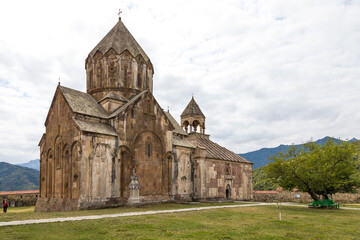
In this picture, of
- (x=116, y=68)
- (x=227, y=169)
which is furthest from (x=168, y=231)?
(x=227, y=169)

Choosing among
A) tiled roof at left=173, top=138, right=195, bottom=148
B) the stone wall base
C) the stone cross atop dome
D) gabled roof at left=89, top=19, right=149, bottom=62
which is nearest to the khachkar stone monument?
the stone wall base

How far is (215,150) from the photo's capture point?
122ft

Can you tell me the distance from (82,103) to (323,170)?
21.0 m

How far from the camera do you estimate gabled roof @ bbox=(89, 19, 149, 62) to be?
30.0m

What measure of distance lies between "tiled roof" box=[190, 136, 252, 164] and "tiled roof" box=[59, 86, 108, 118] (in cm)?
1271

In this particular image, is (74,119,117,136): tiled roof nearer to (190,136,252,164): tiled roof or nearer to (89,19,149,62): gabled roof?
(89,19,149,62): gabled roof

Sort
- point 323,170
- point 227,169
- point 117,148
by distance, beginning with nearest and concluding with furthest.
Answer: point 323,170 → point 117,148 → point 227,169

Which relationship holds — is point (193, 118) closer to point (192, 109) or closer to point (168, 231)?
point (192, 109)

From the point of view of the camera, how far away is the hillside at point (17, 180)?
124m

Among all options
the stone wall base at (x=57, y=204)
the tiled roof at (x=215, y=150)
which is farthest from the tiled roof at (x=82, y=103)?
the tiled roof at (x=215, y=150)

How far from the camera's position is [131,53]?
29922mm

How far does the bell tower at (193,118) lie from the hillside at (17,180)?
10178 centimetres

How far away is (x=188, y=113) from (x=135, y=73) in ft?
40.2

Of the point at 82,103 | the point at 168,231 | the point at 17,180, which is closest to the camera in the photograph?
the point at 168,231
